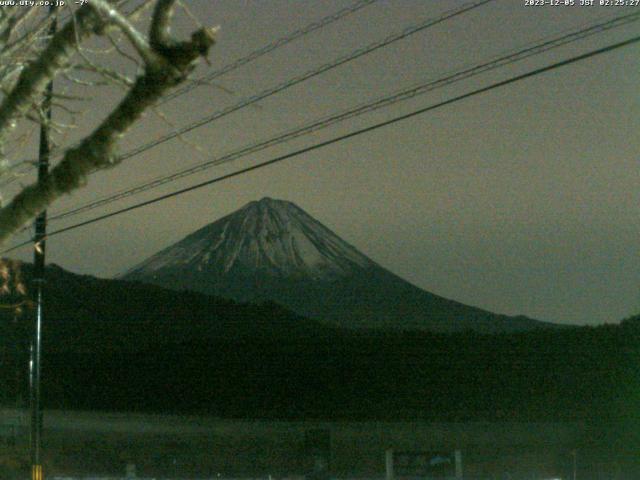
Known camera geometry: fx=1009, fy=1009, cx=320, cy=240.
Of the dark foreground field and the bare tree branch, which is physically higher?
the bare tree branch

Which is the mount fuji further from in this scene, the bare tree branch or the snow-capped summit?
the bare tree branch

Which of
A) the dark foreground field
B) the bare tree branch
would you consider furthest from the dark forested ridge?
the bare tree branch

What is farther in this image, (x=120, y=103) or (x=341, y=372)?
(x=341, y=372)

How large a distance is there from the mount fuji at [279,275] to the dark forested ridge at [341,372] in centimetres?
7159

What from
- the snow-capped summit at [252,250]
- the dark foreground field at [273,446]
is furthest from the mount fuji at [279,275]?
the dark foreground field at [273,446]

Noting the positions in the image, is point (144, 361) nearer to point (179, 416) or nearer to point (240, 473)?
point (179, 416)

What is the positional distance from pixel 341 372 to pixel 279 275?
10836 centimetres

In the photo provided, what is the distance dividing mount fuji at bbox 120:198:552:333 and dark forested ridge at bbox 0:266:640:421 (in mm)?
71587

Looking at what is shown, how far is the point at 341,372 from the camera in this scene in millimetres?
56438

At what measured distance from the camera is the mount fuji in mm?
140500

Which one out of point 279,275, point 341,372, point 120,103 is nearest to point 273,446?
point 341,372

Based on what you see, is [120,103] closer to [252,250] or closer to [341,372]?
[341,372]

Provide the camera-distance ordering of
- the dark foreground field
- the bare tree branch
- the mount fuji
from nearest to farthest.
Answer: the bare tree branch, the dark foreground field, the mount fuji

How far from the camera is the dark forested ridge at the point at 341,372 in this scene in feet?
156
